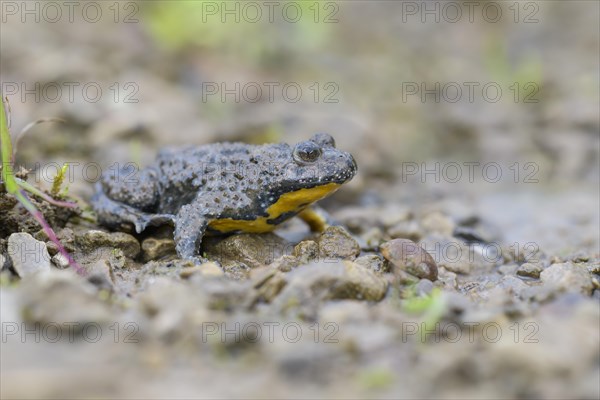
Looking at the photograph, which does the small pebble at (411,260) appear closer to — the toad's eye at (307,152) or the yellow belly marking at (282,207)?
the yellow belly marking at (282,207)

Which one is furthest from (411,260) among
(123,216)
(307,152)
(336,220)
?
(123,216)

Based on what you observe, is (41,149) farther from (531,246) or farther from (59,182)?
(531,246)

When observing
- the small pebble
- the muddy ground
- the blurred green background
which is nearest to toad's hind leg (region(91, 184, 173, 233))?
the muddy ground

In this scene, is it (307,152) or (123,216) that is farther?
(123,216)

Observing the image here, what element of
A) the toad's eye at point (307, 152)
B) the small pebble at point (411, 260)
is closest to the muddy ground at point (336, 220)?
the small pebble at point (411, 260)

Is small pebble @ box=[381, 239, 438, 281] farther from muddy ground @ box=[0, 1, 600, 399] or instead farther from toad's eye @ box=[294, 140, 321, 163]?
toad's eye @ box=[294, 140, 321, 163]

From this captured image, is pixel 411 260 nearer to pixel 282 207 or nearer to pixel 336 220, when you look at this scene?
pixel 282 207
